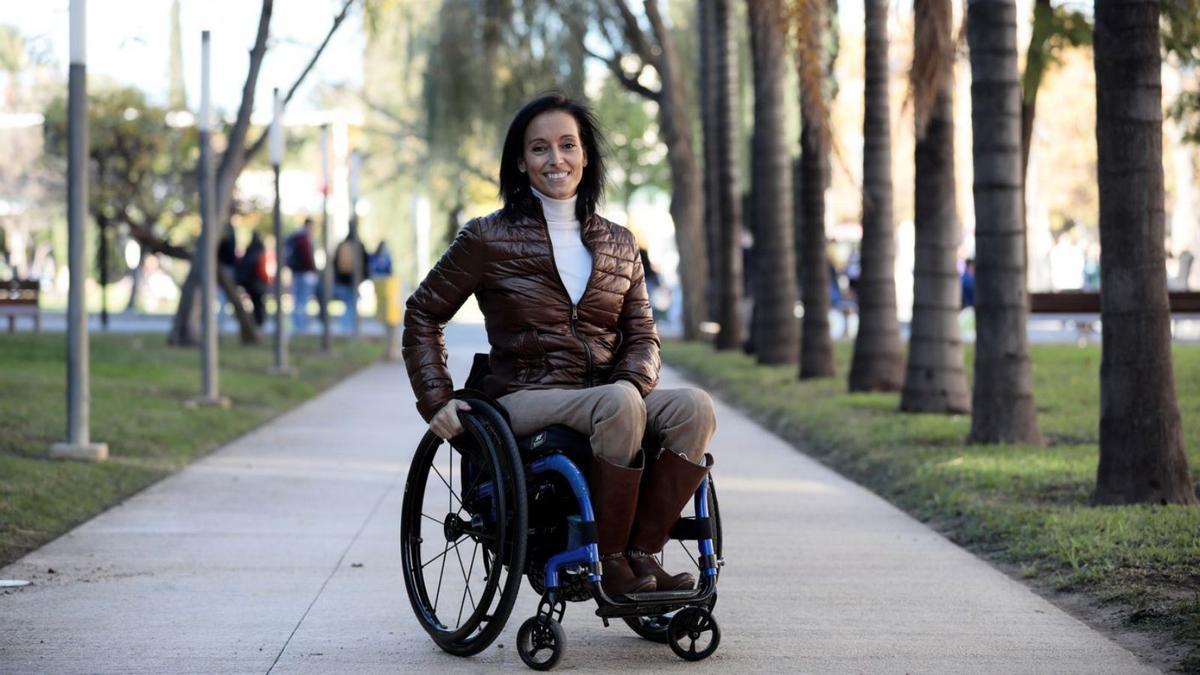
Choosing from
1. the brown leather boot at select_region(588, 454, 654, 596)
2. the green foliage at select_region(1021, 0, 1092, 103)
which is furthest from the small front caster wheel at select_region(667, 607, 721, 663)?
the green foliage at select_region(1021, 0, 1092, 103)

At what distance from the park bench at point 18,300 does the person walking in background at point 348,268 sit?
4705 mm

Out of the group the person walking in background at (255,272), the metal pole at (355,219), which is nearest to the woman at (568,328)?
the metal pole at (355,219)

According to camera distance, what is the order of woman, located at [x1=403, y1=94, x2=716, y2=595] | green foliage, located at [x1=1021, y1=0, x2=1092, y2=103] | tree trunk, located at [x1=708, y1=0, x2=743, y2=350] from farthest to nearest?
tree trunk, located at [x1=708, y1=0, x2=743, y2=350] < green foliage, located at [x1=1021, y1=0, x2=1092, y2=103] < woman, located at [x1=403, y1=94, x2=716, y2=595]

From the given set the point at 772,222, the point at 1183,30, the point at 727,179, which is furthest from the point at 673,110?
the point at 1183,30

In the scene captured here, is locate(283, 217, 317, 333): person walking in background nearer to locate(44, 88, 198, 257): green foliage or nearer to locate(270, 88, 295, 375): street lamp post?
locate(44, 88, 198, 257): green foliage

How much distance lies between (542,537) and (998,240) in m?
7.20

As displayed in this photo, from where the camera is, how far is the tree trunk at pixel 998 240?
1280cm

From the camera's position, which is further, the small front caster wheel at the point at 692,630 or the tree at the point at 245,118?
the tree at the point at 245,118

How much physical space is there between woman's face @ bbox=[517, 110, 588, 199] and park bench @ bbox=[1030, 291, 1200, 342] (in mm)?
16350

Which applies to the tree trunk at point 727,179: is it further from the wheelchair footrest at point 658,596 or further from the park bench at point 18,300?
the wheelchair footrest at point 658,596

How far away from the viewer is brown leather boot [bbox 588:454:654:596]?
19.7ft

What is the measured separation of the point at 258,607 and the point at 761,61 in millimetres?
14955

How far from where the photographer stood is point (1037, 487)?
35.1ft

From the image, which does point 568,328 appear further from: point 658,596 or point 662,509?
point 658,596
